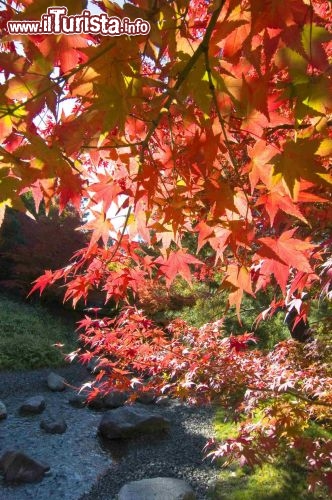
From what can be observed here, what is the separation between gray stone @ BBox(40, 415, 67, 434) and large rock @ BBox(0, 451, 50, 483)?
2.80 ft

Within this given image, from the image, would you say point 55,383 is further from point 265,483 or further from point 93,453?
point 265,483

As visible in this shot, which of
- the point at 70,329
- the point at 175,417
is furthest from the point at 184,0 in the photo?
the point at 70,329

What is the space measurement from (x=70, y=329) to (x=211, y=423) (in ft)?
17.4

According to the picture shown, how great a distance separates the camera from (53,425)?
491cm

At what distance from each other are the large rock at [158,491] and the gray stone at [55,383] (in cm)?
299

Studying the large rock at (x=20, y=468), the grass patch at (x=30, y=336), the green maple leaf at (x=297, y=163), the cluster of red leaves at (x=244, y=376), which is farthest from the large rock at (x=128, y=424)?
the green maple leaf at (x=297, y=163)

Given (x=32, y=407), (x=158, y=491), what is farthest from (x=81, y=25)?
(x=32, y=407)

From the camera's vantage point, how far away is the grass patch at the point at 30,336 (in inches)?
287

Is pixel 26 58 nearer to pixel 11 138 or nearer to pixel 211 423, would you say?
pixel 11 138

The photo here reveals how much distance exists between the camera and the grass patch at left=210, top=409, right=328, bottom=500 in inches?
129

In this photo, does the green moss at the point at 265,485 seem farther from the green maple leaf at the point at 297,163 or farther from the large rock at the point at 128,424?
the green maple leaf at the point at 297,163

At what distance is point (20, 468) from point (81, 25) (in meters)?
4.09

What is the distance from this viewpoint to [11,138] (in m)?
1.07

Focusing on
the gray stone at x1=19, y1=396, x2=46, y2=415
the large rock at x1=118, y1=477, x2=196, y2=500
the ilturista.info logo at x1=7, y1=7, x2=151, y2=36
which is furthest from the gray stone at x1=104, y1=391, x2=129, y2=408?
the ilturista.info logo at x1=7, y1=7, x2=151, y2=36
